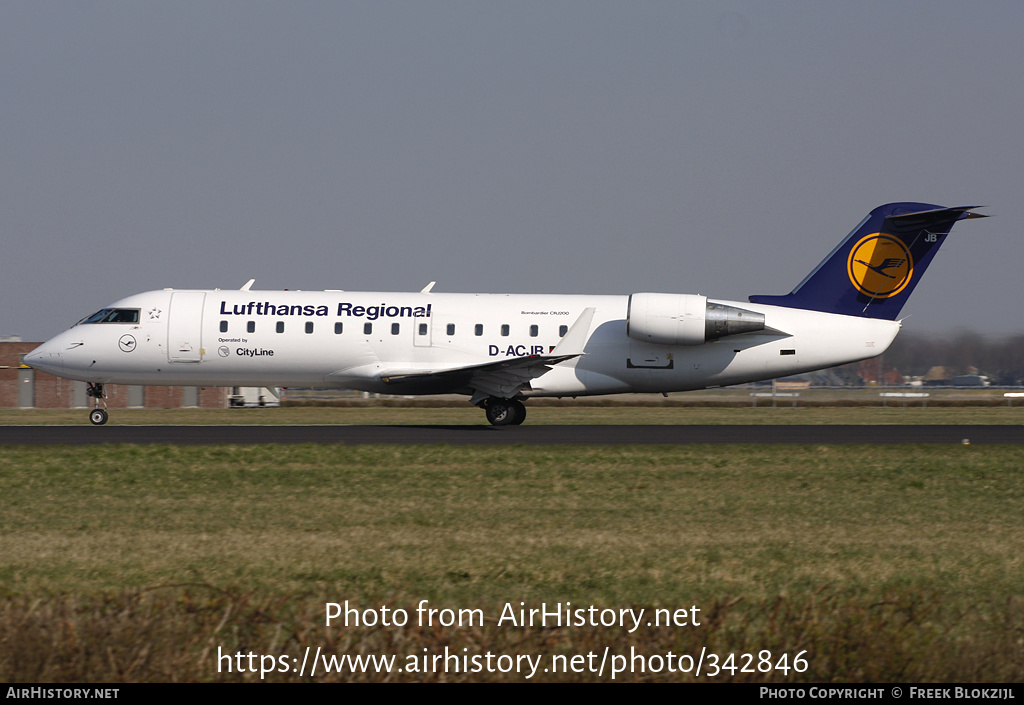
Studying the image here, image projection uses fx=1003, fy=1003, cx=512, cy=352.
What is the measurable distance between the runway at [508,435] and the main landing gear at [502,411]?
0.30 m

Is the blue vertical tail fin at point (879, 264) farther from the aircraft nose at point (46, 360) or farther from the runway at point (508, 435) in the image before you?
the aircraft nose at point (46, 360)

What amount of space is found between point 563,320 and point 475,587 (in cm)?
1798

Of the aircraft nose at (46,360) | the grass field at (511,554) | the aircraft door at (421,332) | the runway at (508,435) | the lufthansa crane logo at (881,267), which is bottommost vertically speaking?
the grass field at (511,554)

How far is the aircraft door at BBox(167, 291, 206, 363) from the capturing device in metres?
25.6

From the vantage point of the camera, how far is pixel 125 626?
19.0 ft

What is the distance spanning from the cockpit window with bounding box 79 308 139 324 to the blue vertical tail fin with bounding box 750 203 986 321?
17.5m

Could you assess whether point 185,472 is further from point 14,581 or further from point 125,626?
point 125,626

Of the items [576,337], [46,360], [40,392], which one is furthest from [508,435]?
[40,392]

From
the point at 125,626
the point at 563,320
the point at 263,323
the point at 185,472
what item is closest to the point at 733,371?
the point at 563,320

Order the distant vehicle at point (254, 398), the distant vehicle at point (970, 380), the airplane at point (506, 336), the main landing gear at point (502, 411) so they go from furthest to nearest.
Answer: the distant vehicle at point (970, 380)
the distant vehicle at point (254, 398)
the main landing gear at point (502, 411)
the airplane at point (506, 336)

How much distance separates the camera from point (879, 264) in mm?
26594

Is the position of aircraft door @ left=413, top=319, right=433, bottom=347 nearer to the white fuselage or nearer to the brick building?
the white fuselage

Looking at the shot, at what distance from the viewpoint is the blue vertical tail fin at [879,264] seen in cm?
2641

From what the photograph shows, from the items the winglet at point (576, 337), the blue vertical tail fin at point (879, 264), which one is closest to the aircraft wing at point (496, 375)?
the winglet at point (576, 337)
